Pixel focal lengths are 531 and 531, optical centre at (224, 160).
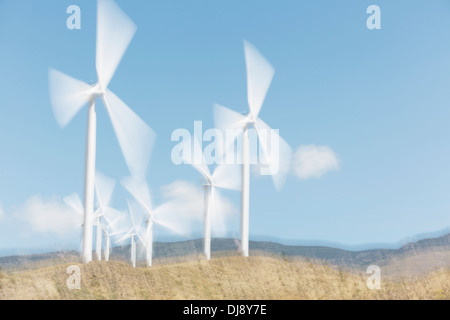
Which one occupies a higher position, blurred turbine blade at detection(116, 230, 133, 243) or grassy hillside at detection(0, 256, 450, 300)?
blurred turbine blade at detection(116, 230, 133, 243)

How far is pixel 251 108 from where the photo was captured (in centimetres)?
3412

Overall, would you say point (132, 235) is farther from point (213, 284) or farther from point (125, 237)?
point (213, 284)

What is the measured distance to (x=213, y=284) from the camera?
23969 millimetres

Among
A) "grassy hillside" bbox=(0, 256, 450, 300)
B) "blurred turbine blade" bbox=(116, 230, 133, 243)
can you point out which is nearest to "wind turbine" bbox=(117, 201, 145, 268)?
"blurred turbine blade" bbox=(116, 230, 133, 243)

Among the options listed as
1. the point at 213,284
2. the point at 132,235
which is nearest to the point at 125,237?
the point at 132,235

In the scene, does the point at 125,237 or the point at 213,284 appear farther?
the point at 125,237

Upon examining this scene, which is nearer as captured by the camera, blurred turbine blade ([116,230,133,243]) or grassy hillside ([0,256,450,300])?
grassy hillside ([0,256,450,300])

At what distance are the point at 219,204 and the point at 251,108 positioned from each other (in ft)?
25.8

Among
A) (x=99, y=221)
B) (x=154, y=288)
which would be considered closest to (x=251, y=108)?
(x=154, y=288)

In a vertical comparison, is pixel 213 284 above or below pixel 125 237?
below

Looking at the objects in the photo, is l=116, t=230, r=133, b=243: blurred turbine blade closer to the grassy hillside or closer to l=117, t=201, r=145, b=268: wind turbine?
l=117, t=201, r=145, b=268: wind turbine

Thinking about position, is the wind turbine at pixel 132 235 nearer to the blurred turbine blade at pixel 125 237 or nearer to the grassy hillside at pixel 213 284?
the blurred turbine blade at pixel 125 237

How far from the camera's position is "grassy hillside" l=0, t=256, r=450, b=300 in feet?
70.3
